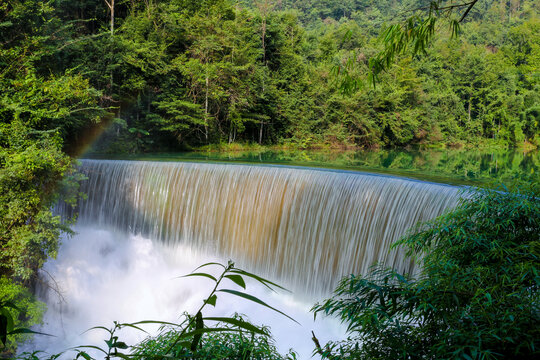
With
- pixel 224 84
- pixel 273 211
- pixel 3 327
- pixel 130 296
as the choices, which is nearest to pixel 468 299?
pixel 3 327

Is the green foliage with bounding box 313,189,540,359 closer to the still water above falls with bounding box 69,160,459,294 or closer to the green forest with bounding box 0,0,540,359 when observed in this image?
the green forest with bounding box 0,0,540,359

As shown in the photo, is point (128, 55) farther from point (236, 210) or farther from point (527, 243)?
point (527, 243)

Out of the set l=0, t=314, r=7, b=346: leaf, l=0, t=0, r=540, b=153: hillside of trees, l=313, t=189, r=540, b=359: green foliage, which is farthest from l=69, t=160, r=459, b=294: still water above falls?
l=0, t=314, r=7, b=346: leaf

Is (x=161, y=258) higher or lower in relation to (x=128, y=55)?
lower

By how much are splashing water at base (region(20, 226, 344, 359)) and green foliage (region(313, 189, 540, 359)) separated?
4017 millimetres

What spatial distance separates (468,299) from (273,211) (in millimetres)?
6208

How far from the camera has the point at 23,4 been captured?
29.1 ft

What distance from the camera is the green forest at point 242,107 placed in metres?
2.28

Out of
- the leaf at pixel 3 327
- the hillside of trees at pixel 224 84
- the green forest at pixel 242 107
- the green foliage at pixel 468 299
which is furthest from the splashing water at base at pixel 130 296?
the leaf at pixel 3 327

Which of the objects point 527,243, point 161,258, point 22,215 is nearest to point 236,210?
point 161,258

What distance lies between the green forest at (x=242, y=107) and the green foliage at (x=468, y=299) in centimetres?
2

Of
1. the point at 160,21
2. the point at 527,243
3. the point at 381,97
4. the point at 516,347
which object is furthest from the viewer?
the point at 381,97

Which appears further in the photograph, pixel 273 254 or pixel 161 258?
pixel 161 258

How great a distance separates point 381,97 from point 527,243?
23444 millimetres
